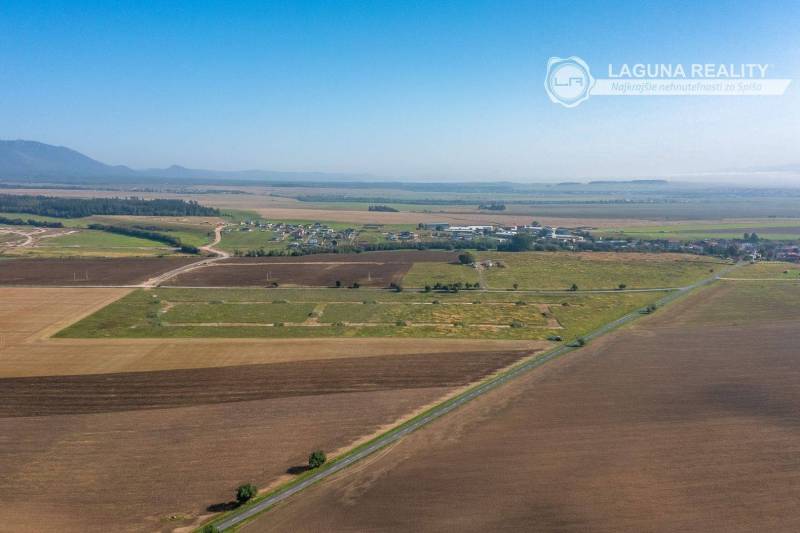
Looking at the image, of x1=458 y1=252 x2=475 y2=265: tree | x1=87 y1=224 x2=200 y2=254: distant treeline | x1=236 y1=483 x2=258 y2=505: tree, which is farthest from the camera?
x1=87 y1=224 x2=200 y2=254: distant treeline

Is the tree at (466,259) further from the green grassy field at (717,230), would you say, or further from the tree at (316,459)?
the tree at (316,459)

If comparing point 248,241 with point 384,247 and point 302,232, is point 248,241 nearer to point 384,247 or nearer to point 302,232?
point 302,232

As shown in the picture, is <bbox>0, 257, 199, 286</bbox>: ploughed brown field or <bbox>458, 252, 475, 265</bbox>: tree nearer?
<bbox>0, 257, 199, 286</bbox>: ploughed brown field

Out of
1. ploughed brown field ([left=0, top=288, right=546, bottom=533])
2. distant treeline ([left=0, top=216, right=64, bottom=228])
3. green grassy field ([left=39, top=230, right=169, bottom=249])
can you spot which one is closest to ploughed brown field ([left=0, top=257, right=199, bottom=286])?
green grassy field ([left=39, top=230, right=169, bottom=249])

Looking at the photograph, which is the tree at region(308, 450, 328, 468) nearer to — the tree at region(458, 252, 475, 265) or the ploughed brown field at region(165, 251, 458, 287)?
the ploughed brown field at region(165, 251, 458, 287)

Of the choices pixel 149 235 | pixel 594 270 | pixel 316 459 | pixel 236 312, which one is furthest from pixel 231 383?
pixel 149 235

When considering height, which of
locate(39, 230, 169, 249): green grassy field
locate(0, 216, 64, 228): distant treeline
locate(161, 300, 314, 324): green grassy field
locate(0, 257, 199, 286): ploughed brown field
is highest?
locate(0, 216, 64, 228): distant treeline

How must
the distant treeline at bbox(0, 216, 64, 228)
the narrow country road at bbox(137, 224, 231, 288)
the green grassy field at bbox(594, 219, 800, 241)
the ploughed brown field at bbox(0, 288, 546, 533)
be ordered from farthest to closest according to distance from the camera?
1. the distant treeline at bbox(0, 216, 64, 228)
2. the green grassy field at bbox(594, 219, 800, 241)
3. the narrow country road at bbox(137, 224, 231, 288)
4. the ploughed brown field at bbox(0, 288, 546, 533)

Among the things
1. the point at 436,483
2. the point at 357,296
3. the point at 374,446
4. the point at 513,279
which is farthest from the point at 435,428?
the point at 513,279
